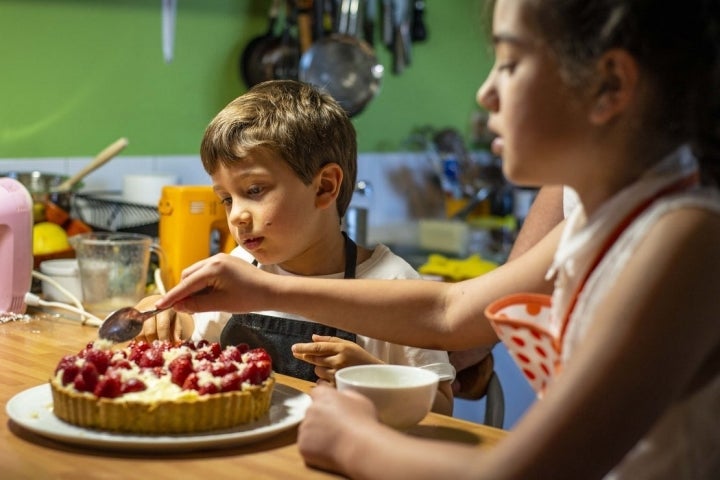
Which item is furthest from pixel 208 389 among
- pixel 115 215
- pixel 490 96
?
pixel 115 215

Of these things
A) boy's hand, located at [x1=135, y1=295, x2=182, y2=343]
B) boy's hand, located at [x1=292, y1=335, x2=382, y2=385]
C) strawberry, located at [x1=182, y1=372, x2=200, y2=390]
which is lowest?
boy's hand, located at [x1=135, y1=295, x2=182, y2=343]

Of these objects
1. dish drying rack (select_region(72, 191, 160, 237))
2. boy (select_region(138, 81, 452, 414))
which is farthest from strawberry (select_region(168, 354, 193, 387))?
dish drying rack (select_region(72, 191, 160, 237))

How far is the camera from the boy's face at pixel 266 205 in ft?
5.32

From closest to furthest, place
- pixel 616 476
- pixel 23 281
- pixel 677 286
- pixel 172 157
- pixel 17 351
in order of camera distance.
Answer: pixel 677 286 → pixel 616 476 → pixel 17 351 → pixel 23 281 → pixel 172 157

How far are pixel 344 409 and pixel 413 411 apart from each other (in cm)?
14

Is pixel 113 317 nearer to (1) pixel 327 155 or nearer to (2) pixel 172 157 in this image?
(1) pixel 327 155

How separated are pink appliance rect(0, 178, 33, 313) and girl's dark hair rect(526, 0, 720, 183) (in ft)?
4.65

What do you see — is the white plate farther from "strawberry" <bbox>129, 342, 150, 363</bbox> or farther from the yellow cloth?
the yellow cloth

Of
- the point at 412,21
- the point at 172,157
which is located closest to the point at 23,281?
the point at 172,157

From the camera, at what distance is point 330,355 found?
1.35m

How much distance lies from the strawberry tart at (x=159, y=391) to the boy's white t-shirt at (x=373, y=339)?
37cm

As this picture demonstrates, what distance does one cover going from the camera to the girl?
0.83 metres

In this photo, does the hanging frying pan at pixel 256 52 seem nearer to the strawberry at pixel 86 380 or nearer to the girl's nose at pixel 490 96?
the strawberry at pixel 86 380

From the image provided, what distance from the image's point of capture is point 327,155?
1707 mm
